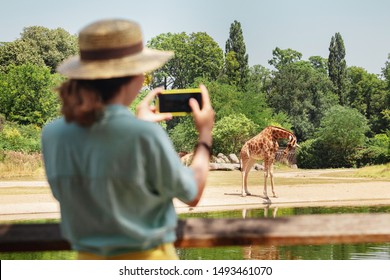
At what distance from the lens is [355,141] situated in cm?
3112

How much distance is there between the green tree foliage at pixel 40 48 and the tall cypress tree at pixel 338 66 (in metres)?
13.9

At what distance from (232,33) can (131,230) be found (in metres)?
40.9

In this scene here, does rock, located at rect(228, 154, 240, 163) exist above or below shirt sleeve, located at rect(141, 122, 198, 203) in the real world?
below

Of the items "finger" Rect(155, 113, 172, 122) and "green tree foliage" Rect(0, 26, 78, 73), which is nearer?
"finger" Rect(155, 113, 172, 122)

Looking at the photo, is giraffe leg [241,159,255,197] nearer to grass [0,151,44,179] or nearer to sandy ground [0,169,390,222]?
sandy ground [0,169,390,222]

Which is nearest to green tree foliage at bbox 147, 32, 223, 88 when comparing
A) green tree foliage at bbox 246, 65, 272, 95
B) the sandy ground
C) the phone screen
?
green tree foliage at bbox 246, 65, 272, 95

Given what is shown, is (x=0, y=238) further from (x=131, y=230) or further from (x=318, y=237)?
(x=318, y=237)

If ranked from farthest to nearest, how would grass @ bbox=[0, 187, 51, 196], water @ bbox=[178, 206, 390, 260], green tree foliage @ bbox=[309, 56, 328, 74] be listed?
green tree foliage @ bbox=[309, 56, 328, 74]
grass @ bbox=[0, 187, 51, 196]
water @ bbox=[178, 206, 390, 260]

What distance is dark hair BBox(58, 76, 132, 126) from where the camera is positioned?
5.64ft

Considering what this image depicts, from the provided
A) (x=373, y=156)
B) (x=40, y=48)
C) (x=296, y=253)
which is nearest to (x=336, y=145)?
(x=373, y=156)

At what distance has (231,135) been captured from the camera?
27.4 meters

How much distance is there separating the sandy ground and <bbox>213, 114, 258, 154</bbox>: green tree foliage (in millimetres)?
8124

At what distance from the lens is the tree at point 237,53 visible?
129 feet

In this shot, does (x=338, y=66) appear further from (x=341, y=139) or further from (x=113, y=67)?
(x=113, y=67)
